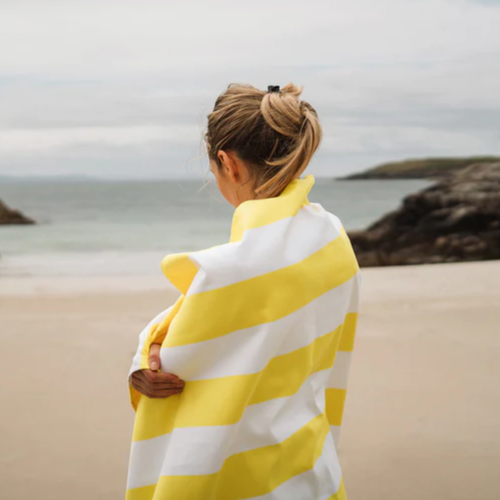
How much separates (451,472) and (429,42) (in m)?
10.1

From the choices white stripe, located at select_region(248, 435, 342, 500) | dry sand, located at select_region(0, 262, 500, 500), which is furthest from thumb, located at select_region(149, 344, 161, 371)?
dry sand, located at select_region(0, 262, 500, 500)

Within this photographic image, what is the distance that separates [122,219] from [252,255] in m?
13.6

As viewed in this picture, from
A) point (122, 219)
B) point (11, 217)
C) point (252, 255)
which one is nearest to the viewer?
point (252, 255)

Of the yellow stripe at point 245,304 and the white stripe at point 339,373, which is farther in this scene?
the white stripe at point 339,373

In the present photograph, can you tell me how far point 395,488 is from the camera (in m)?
2.02

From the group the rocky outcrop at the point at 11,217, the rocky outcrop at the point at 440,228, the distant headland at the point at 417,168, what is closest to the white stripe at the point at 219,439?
the rocky outcrop at the point at 440,228

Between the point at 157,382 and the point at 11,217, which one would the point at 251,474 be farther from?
the point at 11,217

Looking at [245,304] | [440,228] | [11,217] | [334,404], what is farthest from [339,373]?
[11,217]

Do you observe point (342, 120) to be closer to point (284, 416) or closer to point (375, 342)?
point (375, 342)

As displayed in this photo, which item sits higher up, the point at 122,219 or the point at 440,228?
the point at 440,228

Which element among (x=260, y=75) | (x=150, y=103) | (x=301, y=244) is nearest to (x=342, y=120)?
(x=260, y=75)

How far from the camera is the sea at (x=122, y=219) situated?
10305mm

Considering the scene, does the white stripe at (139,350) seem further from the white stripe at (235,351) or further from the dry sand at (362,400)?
the dry sand at (362,400)

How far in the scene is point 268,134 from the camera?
3.51ft
